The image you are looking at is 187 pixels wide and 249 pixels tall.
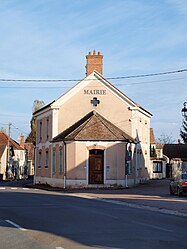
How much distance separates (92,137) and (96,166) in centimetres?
236

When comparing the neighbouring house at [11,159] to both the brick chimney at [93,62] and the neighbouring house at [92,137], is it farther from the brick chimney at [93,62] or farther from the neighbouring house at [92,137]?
the brick chimney at [93,62]

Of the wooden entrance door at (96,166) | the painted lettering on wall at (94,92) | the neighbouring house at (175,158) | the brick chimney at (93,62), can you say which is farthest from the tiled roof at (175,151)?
the wooden entrance door at (96,166)

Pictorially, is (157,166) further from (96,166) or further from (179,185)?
(179,185)

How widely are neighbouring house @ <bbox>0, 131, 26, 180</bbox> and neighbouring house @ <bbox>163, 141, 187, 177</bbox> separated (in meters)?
25.1

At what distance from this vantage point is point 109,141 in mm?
40031

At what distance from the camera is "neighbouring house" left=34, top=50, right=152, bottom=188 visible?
1571 inches

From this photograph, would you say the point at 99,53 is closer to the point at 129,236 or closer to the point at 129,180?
the point at 129,180

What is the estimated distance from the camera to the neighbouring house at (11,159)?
84.7 metres

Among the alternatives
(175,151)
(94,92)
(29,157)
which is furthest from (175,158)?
(29,157)

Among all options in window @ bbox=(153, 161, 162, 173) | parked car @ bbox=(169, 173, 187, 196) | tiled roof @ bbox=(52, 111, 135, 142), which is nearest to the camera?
parked car @ bbox=(169, 173, 187, 196)

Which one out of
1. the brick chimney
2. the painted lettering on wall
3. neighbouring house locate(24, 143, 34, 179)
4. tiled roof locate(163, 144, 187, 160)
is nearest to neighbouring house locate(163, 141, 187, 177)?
tiled roof locate(163, 144, 187, 160)

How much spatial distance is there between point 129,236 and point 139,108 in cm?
3395

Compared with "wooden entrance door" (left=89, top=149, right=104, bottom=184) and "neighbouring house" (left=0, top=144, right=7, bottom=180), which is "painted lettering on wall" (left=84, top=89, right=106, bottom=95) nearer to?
"wooden entrance door" (left=89, top=149, right=104, bottom=184)

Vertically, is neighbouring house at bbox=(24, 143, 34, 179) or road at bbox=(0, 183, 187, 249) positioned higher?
neighbouring house at bbox=(24, 143, 34, 179)
